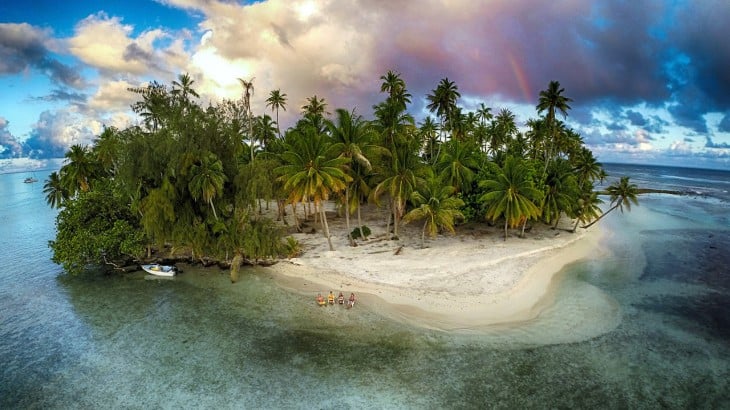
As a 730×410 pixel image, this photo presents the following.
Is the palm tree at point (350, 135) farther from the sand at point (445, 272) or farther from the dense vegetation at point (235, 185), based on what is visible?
the sand at point (445, 272)

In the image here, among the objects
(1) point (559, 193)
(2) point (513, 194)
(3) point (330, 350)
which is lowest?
(3) point (330, 350)

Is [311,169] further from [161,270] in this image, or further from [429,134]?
[429,134]

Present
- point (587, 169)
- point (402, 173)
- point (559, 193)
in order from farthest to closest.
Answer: point (587, 169)
point (559, 193)
point (402, 173)

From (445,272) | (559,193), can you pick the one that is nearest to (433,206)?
(445,272)

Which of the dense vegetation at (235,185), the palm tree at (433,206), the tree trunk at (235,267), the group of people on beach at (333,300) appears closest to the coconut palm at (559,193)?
the dense vegetation at (235,185)

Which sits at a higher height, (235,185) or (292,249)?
(235,185)

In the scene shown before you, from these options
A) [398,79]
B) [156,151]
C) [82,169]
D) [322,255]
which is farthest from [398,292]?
[82,169]

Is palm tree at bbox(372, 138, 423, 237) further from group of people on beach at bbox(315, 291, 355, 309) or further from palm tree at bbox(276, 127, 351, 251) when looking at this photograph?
group of people on beach at bbox(315, 291, 355, 309)
